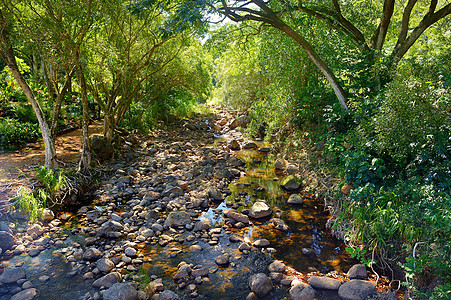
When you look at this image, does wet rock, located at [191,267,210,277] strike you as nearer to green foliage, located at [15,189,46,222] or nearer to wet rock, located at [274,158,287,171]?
green foliage, located at [15,189,46,222]

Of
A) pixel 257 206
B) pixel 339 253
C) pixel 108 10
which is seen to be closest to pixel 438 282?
pixel 339 253

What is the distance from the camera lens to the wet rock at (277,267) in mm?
5383

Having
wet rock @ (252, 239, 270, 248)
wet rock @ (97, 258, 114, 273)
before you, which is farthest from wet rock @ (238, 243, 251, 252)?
wet rock @ (97, 258, 114, 273)

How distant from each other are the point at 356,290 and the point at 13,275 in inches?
233

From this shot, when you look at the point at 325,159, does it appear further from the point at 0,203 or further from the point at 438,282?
the point at 0,203

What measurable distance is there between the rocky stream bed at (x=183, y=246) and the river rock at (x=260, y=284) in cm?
2

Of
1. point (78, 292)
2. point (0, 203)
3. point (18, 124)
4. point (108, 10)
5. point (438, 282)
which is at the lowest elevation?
point (78, 292)

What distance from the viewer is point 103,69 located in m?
9.78

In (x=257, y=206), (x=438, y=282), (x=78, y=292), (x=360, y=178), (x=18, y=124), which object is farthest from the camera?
(x=18, y=124)

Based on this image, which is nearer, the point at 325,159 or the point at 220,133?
the point at 325,159

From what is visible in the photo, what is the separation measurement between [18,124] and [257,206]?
10.1m

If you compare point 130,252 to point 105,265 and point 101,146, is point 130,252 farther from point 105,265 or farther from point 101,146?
point 101,146

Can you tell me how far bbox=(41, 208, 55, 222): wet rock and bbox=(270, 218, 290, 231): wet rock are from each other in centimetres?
559

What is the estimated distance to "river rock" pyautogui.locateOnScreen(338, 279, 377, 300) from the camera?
182 inches
